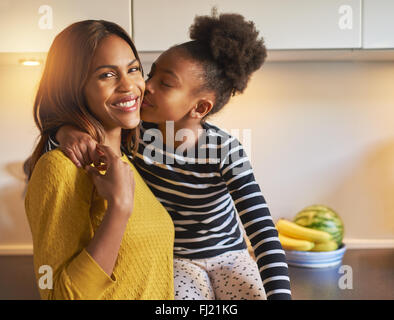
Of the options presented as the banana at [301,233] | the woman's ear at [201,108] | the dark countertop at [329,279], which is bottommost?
the dark countertop at [329,279]

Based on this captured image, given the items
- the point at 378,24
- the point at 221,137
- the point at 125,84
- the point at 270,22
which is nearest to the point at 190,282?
the point at 221,137

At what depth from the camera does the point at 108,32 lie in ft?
2.75

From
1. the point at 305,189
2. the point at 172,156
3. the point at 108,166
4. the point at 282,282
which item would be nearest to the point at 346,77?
the point at 305,189

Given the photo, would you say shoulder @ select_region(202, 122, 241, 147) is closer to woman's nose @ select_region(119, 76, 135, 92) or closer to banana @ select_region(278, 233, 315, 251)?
woman's nose @ select_region(119, 76, 135, 92)

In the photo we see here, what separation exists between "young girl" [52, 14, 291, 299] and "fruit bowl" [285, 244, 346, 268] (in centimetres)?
35

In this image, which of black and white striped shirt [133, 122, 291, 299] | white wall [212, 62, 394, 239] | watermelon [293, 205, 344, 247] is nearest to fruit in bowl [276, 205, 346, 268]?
watermelon [293, 205, 344, 247]

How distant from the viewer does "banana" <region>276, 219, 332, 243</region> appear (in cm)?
144

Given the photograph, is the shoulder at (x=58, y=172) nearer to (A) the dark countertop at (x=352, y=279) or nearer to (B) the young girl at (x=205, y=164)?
(B) the young girl at (x=205, y=164)

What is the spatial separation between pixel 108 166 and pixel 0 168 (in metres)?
0.99

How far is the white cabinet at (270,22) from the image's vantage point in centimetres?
124

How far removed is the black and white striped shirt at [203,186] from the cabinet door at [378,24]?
0.47m

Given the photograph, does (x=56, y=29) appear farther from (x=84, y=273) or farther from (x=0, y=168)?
(x=84, y=273)

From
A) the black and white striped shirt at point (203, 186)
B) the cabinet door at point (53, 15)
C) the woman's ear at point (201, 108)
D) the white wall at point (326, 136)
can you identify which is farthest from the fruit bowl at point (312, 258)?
the cabinet door at point (53, 15)

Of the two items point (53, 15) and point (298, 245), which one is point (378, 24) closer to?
point (298, 245)
